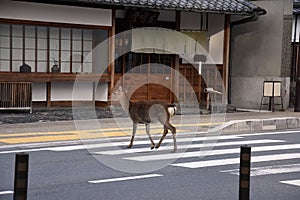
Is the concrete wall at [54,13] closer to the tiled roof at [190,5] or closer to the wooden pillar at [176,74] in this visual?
the tiled roof at [190,5]

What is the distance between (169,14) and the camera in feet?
77.3

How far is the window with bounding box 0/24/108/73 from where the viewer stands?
1961 cm

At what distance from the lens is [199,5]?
21.7 metres

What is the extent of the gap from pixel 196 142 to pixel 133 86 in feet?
26.0

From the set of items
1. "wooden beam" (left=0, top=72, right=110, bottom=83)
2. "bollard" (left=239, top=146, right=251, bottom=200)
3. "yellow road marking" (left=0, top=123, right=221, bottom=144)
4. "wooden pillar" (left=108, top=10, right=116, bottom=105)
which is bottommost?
"yellow road marking" (left=0, top=123, right=221, bottom=144)

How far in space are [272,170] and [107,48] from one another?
11442mm

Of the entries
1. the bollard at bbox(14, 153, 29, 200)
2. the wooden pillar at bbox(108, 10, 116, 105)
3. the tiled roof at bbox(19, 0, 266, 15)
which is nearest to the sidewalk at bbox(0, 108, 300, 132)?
the wooden pillar at bbox(108, 10, 116, 105)

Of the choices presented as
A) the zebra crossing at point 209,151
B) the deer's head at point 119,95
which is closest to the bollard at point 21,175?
the zebra crossing at point 209,151

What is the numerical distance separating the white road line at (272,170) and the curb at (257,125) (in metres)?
5.59

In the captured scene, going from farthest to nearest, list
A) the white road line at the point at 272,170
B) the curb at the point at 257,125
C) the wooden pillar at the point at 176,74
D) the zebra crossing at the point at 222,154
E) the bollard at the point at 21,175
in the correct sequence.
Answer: the wooden pillar at the point at 176,74 < the curb at the point at 257,125 < the zebra crossing at the point at 222,154 < the white road line at the point at 272,170 < the bollard at the point at 21,175

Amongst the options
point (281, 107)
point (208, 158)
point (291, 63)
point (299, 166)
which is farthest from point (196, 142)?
point (291, 63)

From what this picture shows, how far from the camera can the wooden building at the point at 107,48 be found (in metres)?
19.6

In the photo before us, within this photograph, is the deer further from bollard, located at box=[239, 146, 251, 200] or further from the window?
the window

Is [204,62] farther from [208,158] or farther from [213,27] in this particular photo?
[208,158]
